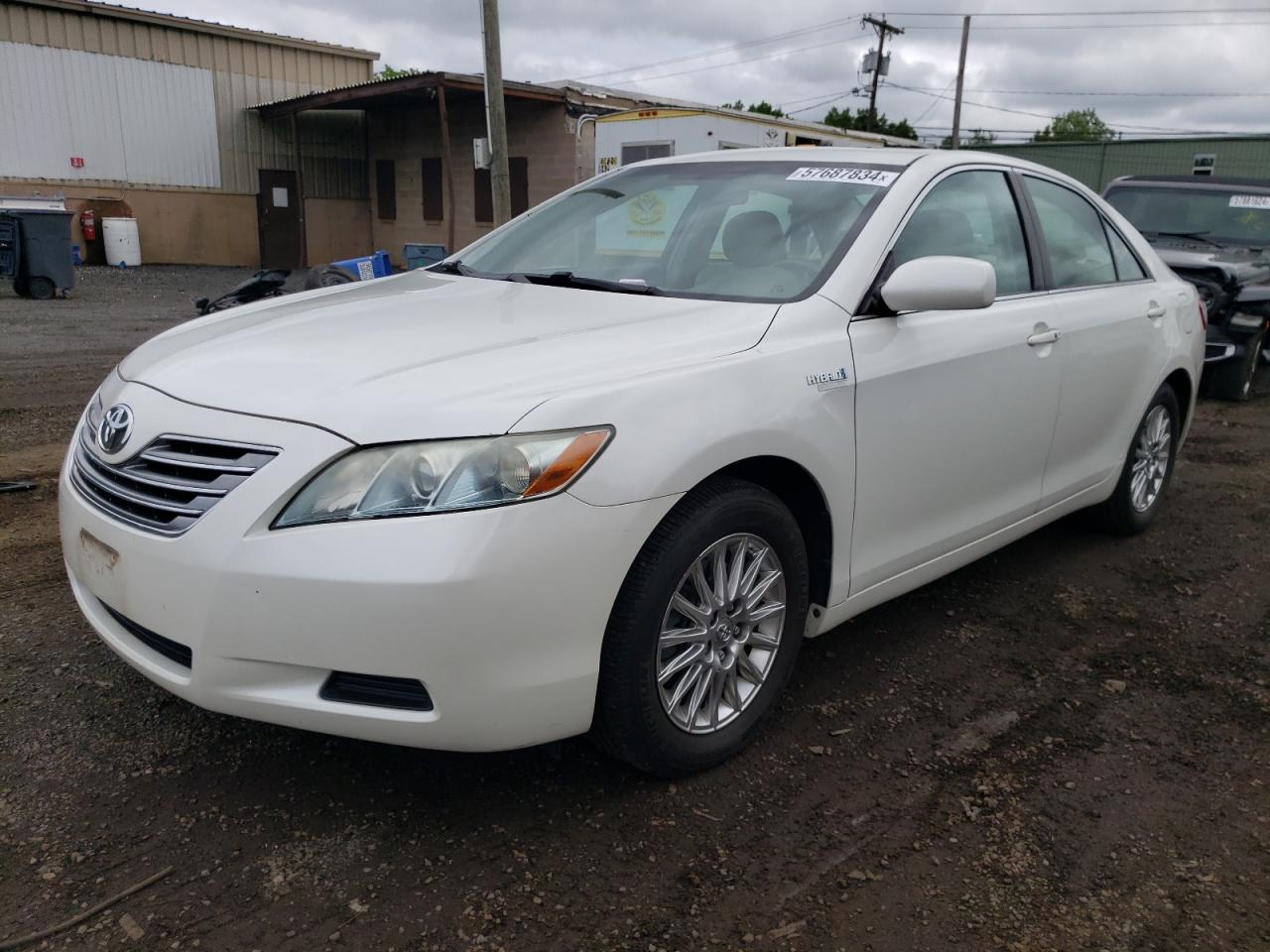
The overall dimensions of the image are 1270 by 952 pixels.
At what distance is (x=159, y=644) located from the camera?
245 cm

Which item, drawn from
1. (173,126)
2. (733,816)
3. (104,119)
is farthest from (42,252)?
(733,816)

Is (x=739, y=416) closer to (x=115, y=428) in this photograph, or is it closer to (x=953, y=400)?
(x=953, y=400)

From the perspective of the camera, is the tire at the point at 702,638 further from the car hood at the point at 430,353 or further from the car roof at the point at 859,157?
the car roof at the point at 859,157

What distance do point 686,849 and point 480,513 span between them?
0.97 m

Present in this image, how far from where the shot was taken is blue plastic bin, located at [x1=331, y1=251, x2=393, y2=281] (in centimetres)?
894

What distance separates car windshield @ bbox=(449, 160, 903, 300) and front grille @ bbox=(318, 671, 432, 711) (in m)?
1.48

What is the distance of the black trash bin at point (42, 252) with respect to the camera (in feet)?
46.7

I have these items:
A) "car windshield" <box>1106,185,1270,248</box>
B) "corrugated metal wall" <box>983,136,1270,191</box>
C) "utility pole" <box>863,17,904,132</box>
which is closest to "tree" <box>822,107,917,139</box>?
"utility pole" <box>863,17,904,132</box>

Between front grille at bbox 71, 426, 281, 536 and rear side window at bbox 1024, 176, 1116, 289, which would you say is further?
rear side window at bbox 1024, 176, 1116, 289

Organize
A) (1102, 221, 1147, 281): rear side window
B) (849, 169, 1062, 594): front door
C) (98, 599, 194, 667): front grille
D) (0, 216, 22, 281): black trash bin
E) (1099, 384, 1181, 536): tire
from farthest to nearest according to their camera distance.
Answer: (0, 216, 22, 281): black trash bin, (1099, 384, 1181, 536): tire, (1102, 221, 1147, 281): rear side window, (849, 169, 1062, 594): front door, (98, 599, 194, 667): front grille

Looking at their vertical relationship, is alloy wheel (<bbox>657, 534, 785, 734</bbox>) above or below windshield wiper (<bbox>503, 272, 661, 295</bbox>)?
below

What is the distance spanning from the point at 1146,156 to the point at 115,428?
2809 cm

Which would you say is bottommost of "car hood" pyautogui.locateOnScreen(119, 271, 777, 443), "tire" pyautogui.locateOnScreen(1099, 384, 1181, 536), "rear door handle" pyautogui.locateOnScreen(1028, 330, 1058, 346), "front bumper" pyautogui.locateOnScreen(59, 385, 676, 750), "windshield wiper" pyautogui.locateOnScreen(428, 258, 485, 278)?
"tire" pyautogui.locateOnScreen(1099, 384, 1181, 536)

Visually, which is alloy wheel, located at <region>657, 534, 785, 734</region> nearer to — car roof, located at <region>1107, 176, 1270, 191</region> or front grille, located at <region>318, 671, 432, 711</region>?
front grille, located at <region>318, 671, 432, 711</region>
